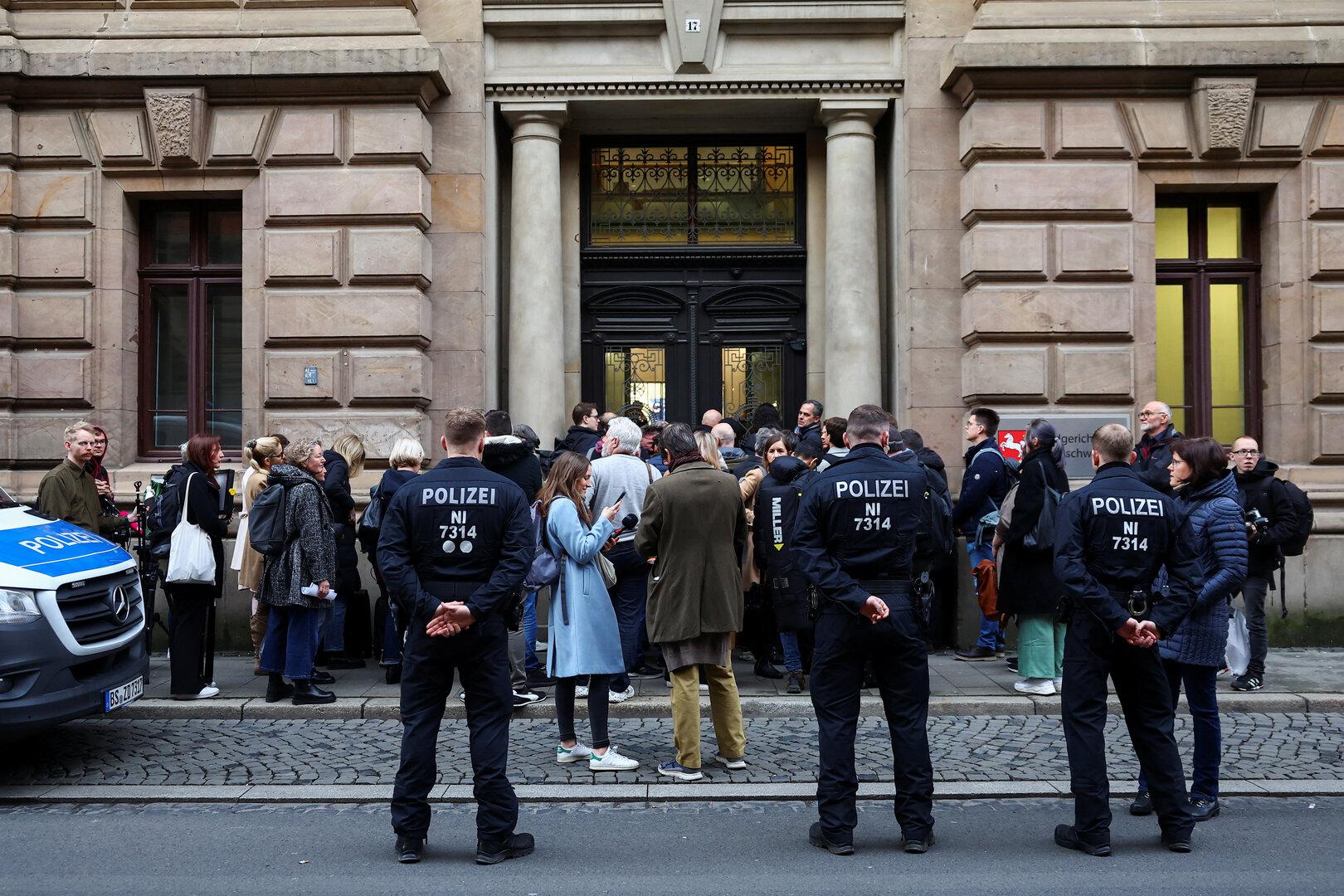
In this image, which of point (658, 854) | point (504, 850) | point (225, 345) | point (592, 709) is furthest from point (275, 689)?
point (225, 345)

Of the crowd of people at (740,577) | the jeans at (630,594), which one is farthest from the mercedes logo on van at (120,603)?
the jeans at (630,594)

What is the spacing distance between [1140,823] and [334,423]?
26.2ft

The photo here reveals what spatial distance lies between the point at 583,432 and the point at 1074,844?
582 cm

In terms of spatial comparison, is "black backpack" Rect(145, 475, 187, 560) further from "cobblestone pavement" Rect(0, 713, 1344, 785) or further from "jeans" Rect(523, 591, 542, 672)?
"jeans" Rect(523, 591, 542, 672)

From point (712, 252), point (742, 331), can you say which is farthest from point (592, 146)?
point (742, 331)

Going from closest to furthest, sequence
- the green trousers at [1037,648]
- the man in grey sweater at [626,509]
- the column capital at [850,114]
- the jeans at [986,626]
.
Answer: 1. the man in grey sweater at [626,509]
2. the green trousers at [1037,648]
3. the jeans at [986,626]
4. the column capital at [850,114]

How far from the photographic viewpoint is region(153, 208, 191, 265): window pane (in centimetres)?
1225

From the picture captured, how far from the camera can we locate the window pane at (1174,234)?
1220cm

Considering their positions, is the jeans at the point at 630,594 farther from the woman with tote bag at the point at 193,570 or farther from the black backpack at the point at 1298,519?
the black backpack at the point at 1298,519

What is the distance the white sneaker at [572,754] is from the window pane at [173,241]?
294 inches

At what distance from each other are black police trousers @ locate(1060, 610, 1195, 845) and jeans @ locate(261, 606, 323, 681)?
5264 mm

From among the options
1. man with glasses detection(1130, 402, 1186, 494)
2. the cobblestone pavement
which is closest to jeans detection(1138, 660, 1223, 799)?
the cobblestone pavement

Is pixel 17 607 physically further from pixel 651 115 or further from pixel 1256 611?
pixel 1256 611

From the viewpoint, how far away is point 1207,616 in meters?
6.05
